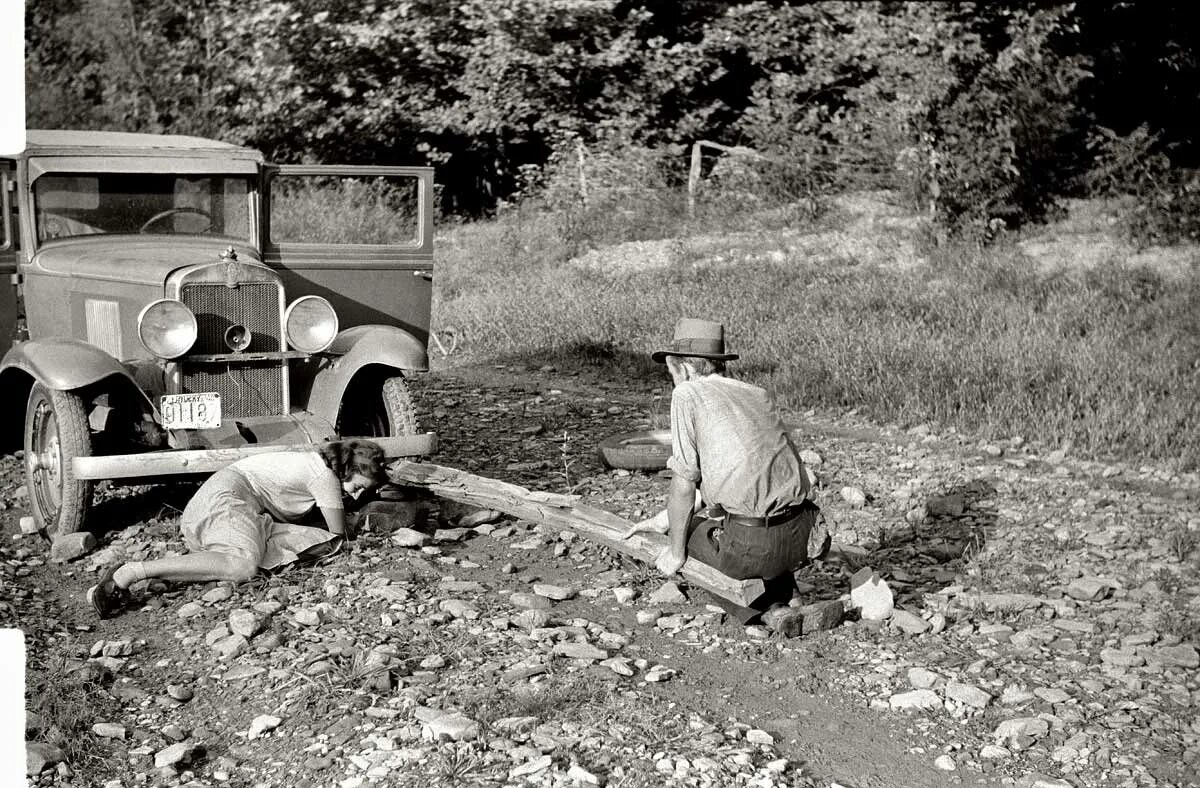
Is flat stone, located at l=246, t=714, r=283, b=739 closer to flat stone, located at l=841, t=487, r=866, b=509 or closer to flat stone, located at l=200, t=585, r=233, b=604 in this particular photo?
flat stone, located at l=200, t=585, r=233, b=604

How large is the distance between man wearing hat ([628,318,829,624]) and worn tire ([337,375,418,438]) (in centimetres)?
213

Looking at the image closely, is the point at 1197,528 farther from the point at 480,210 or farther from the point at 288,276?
the point at 480,210

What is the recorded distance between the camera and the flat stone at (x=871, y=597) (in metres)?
4.79

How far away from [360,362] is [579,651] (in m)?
2.45

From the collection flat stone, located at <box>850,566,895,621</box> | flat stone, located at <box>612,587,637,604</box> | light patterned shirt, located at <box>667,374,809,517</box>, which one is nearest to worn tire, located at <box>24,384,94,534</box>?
flat stone, located at <box>612,587,637,604</box>

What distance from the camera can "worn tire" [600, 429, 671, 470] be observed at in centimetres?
682

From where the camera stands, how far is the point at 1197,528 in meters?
5.92

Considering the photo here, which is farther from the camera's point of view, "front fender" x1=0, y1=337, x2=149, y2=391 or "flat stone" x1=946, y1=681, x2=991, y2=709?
"front fender" x1=0, y1=337, x2=149, y2=391

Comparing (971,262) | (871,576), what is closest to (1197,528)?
(871,576)

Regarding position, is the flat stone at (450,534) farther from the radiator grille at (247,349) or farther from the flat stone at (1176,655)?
the flat stone at (1176,655)

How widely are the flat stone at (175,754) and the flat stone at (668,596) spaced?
1.96m

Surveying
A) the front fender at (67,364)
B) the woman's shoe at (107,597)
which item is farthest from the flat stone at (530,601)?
the front fender at (67,364)

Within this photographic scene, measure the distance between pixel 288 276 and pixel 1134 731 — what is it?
502cm

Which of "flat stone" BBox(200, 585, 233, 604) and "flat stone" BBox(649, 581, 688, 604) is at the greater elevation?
"flat stone" BBox(649, 581, 688, 604)
